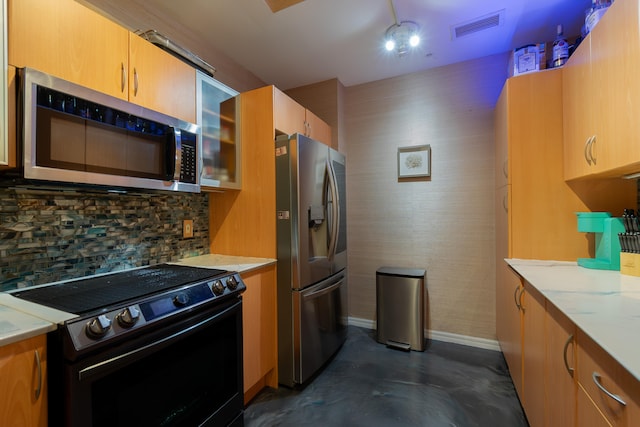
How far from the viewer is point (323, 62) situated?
8.46 feet

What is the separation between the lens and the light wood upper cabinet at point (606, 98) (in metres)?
1.13

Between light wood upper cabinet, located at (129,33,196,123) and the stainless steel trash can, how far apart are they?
202cm

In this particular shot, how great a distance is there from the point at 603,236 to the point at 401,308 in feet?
4.76

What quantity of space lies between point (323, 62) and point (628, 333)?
2605 millimetres

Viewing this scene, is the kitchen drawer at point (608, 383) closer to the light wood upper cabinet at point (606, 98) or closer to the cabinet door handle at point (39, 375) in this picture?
the light wood upper cabinet at point (606, 98)

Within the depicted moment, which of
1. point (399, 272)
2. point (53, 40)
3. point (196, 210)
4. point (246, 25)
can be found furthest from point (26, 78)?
Answer: point (399, 272)

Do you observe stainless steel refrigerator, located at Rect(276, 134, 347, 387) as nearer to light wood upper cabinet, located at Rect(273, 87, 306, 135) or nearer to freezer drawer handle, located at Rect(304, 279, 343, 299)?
freezer drawer handle, located at Rect(304, 279, 343, 299)

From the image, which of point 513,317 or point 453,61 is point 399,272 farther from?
point 453,61

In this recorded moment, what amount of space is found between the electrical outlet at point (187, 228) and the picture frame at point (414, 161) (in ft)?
6.32

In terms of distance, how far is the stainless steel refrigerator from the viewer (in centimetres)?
192

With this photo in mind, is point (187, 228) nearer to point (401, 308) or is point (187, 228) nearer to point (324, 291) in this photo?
point (324, 291)

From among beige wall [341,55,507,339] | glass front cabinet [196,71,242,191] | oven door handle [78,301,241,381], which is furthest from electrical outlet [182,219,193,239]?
beige wall [341,55,507,339]

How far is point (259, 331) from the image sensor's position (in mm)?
1854

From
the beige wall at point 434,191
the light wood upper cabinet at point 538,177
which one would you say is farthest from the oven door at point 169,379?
the light wood upper cabinet at point 538,177
